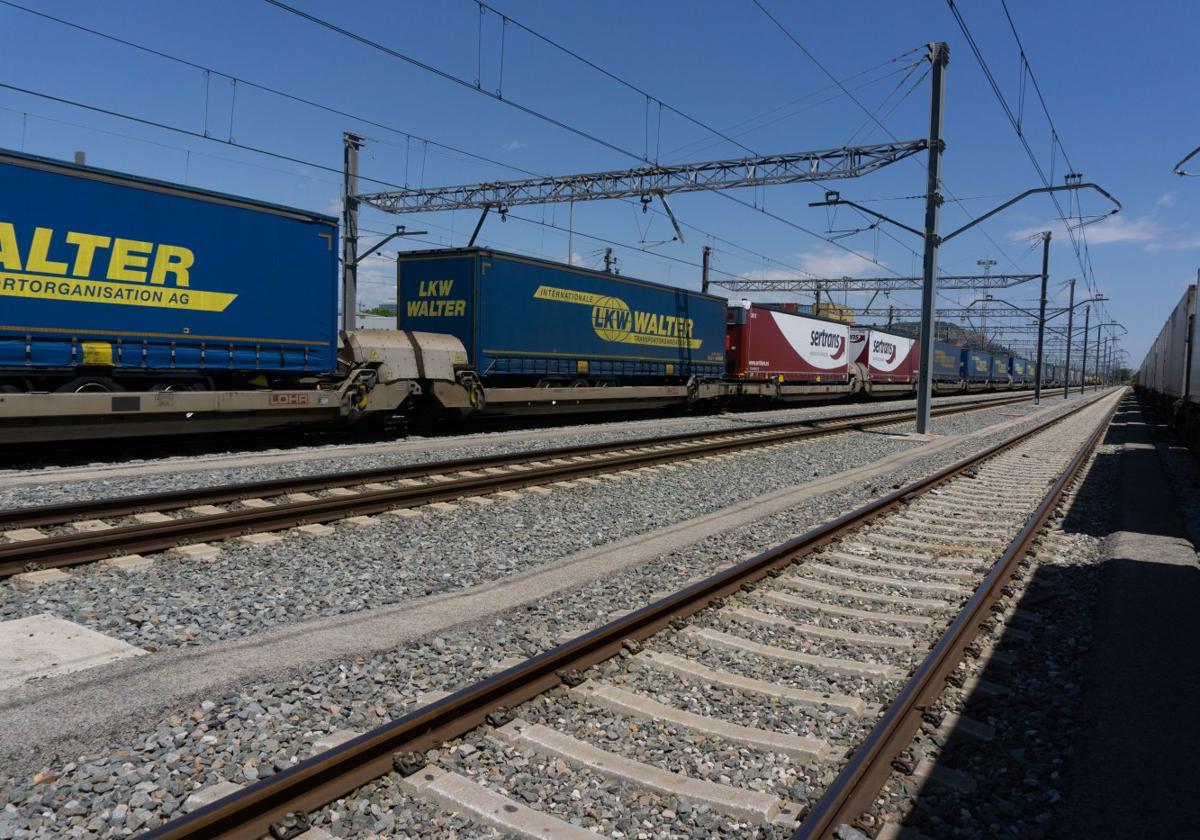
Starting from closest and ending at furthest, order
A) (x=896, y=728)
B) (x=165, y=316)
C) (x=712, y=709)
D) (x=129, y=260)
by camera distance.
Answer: (x=896, y=728) → (x=712, y=709) → (x=129, y=260) → (x=165, y=316)

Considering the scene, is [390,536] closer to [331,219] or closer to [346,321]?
[331,219]

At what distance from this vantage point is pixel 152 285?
37.4ft

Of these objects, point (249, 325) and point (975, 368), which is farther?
point (975, 368)

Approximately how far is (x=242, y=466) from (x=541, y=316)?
8.83 m

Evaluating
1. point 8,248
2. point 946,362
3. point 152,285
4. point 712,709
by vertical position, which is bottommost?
point 712,709

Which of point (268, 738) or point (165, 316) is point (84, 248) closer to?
point (165, 316)

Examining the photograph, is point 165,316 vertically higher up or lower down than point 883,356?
lower down

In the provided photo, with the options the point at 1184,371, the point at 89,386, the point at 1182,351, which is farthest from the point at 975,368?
the point at 89,386

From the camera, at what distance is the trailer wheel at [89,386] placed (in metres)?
10.8

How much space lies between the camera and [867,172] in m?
20.3

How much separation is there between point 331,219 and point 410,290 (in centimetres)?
400

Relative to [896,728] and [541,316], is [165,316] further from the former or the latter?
[896,728]

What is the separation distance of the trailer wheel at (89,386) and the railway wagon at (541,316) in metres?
6.88

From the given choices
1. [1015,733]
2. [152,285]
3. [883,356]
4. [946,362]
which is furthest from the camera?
[946,362]
